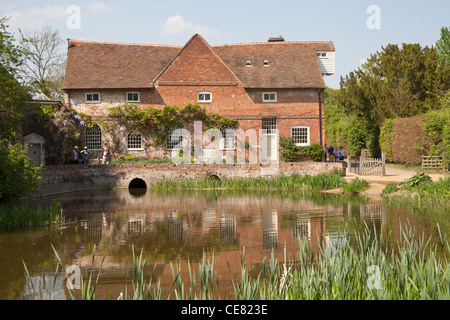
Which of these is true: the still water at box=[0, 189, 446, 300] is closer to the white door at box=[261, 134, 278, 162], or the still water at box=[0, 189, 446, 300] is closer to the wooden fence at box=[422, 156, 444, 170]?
the wooden fence at box=[422, 156, 444, 170]

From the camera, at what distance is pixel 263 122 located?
102ft

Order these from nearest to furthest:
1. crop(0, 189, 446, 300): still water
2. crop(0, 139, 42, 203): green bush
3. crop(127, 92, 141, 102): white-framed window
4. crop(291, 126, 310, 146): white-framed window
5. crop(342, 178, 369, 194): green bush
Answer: crop(0, 189, 446, 300): still water
crop(0, 139, 42, 203): green bush
crop(342, 178, 369, 194): green bush
crop(127, 92, 141, 102): white-framed window
crop(291, 126, 310, 146): white-framed window

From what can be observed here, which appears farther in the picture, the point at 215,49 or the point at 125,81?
the point at 215,49

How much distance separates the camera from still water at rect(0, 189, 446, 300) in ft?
28.1

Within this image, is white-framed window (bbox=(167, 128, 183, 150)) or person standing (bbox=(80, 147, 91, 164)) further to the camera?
white-framed window (bbox=(167, 128, 183, 150))

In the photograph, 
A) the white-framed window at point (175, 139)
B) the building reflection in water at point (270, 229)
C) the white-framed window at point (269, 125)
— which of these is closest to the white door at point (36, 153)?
the white-framed window at point (175, 139)

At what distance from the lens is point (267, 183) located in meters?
23.3

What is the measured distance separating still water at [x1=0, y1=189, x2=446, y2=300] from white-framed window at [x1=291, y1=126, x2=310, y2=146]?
34.8 feet

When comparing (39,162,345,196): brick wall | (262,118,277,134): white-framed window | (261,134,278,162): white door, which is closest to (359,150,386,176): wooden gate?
(39,162,345,196): brick wall

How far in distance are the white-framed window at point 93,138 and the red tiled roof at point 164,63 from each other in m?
2.58

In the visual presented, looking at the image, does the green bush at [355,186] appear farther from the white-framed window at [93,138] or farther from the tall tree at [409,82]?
the white-framed window at [93,138]

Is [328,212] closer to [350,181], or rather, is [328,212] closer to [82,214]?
[350,181]

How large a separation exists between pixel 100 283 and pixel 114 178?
59.6 feet
